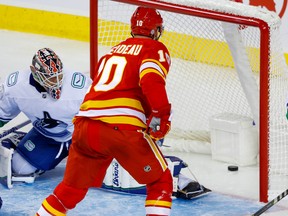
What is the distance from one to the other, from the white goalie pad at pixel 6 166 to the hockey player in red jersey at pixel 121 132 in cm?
96

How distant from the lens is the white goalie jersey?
17.5 ft

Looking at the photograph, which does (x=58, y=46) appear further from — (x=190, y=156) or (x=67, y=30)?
(x=190, y=156)

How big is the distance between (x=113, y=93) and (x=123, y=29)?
2.10 meters

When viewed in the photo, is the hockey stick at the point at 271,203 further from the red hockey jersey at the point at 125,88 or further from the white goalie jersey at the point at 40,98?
the white goalie jersey at the point at 40,98

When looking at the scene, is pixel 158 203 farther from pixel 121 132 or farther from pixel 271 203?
A: pixel 271 203

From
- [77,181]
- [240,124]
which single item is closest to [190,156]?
[240,124]

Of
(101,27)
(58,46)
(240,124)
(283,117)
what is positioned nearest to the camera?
(283,117)

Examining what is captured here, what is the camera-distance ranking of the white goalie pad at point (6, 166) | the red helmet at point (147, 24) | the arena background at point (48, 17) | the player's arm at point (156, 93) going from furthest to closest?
1. the arena background at point (48, 17)
2. the white goalie pad at point (6, 166)
3. the red helmet at point (147, 24)
4. the player's arm at point (156, 93)

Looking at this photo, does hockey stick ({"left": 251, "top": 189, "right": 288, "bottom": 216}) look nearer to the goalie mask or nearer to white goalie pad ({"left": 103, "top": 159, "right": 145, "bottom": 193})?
white goalie pad ({"left": 103, "top": 159, "right": 145, "bottom": 193})

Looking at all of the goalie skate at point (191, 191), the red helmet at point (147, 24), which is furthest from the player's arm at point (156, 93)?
the goalie skate at point (191, 191)

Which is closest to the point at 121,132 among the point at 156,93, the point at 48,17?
A: the point at 156,93

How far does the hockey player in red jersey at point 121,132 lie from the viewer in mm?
4434

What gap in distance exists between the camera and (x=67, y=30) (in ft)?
29.9

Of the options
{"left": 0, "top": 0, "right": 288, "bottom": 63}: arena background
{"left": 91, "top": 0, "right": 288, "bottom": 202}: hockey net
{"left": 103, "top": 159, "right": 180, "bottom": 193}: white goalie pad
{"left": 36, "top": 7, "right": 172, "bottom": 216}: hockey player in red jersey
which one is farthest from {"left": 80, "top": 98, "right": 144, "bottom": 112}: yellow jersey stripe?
{"left": 0, "top": 0, "right": 288, "bottom": 63}: arena background
